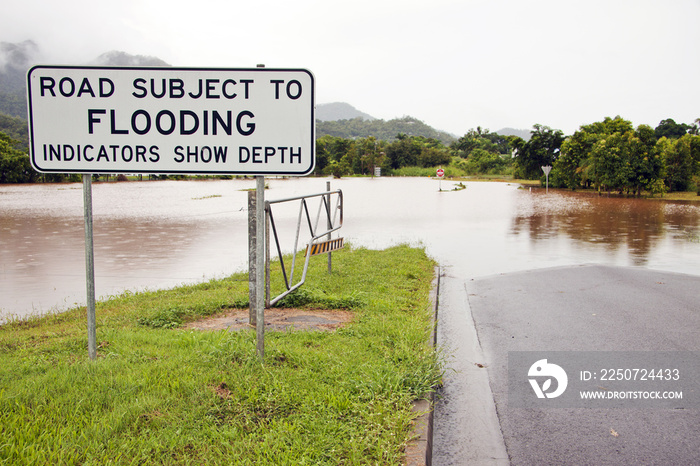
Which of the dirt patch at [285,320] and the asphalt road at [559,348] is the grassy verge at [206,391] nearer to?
the dirt patch at [285,320]

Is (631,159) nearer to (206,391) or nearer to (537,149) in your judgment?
(537,149)

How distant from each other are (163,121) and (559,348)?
166 inches

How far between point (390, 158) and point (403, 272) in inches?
4025

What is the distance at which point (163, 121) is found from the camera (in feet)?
13.7

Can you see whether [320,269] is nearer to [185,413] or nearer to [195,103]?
[195,103]

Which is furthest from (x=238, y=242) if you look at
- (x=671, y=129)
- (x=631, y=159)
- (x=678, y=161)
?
(x=671, y=129)

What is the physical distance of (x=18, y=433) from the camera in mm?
2938

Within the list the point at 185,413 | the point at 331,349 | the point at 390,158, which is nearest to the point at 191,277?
the point at 331,349
